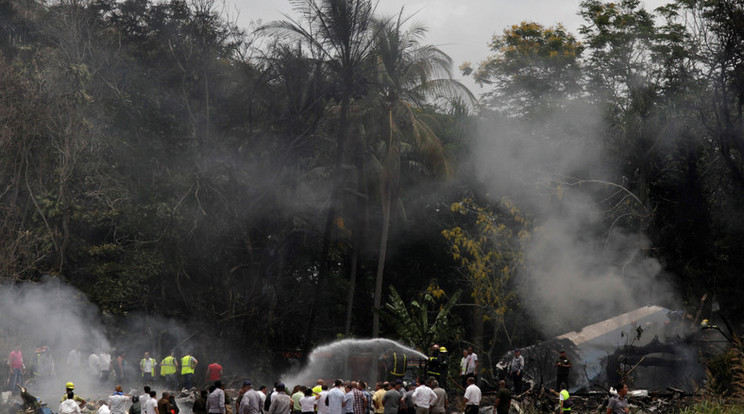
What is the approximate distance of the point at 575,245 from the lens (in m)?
35.4

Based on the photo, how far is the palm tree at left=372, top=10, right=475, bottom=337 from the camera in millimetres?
37250

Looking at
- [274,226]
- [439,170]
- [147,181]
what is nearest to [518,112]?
[439,170]

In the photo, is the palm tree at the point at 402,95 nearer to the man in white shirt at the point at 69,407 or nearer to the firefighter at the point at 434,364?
the firefighter at the point at 434,364

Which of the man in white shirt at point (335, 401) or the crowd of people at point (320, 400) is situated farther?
the man in white shirt at point (335, 401)

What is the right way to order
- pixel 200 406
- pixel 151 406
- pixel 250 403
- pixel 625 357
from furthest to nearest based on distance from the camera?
pixel 625 357
pixel 151 406
pixel 200 406
pixel 250 403

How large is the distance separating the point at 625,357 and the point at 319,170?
53.8 feet

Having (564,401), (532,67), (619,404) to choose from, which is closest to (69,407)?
(564,401)

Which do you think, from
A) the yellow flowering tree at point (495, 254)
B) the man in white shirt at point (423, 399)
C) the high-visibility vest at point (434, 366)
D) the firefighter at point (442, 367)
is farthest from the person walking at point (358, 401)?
the yellow flowering tree at point (495, 254)

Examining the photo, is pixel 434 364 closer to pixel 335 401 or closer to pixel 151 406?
pixel 335 401

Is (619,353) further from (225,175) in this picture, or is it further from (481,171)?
(225,175)

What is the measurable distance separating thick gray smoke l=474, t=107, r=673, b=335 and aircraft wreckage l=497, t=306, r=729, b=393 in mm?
5302

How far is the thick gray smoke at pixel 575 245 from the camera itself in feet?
112

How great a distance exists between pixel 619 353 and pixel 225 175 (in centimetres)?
1768

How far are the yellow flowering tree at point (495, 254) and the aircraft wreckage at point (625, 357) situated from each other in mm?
6355
